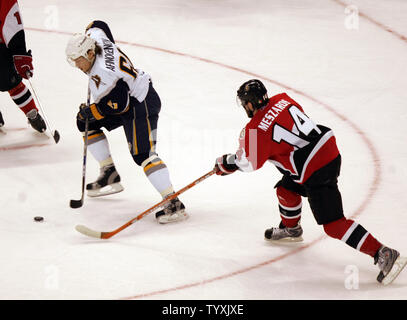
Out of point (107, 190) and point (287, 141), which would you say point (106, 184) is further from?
point (287, 141)

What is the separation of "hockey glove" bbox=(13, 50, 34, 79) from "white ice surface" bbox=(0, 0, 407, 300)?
52 centimetres

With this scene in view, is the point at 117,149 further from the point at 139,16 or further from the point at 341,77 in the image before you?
the point at 139,16

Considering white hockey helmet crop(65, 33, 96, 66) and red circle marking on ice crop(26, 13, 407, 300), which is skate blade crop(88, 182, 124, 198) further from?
red circle marking on ice crop(26, 13, 407, 300)

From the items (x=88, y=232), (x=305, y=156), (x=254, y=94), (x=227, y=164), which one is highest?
(x=254, y=94)

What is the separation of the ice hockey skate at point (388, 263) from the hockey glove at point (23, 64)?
2.77m

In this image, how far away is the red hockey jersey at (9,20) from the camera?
5.27 metres

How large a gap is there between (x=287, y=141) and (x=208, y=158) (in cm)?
162

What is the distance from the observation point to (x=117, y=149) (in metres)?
5.59

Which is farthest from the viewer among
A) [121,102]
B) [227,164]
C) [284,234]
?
[121,102]

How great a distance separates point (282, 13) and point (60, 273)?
4849 millimetres

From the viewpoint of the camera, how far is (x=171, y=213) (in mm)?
4586

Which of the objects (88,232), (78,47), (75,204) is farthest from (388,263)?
(78,47)
